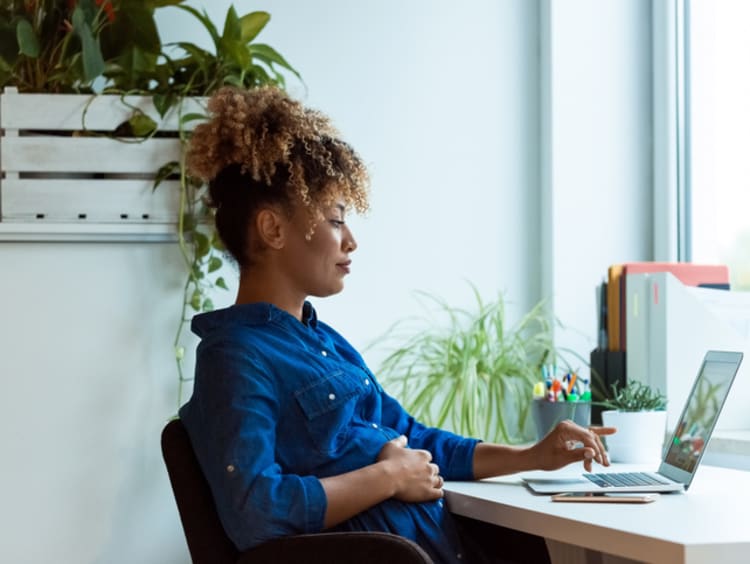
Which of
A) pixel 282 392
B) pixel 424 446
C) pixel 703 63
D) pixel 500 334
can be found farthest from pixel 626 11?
pixel 282 392

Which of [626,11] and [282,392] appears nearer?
[282,392]

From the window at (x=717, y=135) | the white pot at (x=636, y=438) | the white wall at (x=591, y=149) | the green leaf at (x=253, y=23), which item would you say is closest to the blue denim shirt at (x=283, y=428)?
the white pot at (x=636, y=438)

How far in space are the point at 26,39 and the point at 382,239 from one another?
2.89 ft

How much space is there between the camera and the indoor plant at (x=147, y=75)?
213 cm

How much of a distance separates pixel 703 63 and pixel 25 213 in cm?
161

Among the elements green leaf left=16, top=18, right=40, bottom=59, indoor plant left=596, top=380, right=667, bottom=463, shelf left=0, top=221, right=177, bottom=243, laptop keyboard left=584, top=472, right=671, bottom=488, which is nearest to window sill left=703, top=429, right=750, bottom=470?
indoor plant left=596, top=380, right=667, bottom=463

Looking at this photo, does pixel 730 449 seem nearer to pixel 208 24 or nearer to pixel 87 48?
pixel 208 24

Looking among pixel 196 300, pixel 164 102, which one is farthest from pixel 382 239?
pixel 164 102

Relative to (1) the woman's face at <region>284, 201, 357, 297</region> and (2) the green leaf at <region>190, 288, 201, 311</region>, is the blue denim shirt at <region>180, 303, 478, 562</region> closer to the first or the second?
(1) the woman's face at <region>284, 201, 357, 297</region>

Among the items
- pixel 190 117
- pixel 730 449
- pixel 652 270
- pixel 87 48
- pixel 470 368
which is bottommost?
pixel 730 449

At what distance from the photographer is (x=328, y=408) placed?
157 centimetres

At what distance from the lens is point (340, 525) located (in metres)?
1.53

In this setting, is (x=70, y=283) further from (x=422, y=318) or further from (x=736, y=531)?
(x=736, y=531)

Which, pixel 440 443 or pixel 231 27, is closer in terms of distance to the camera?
pixel 440 443
